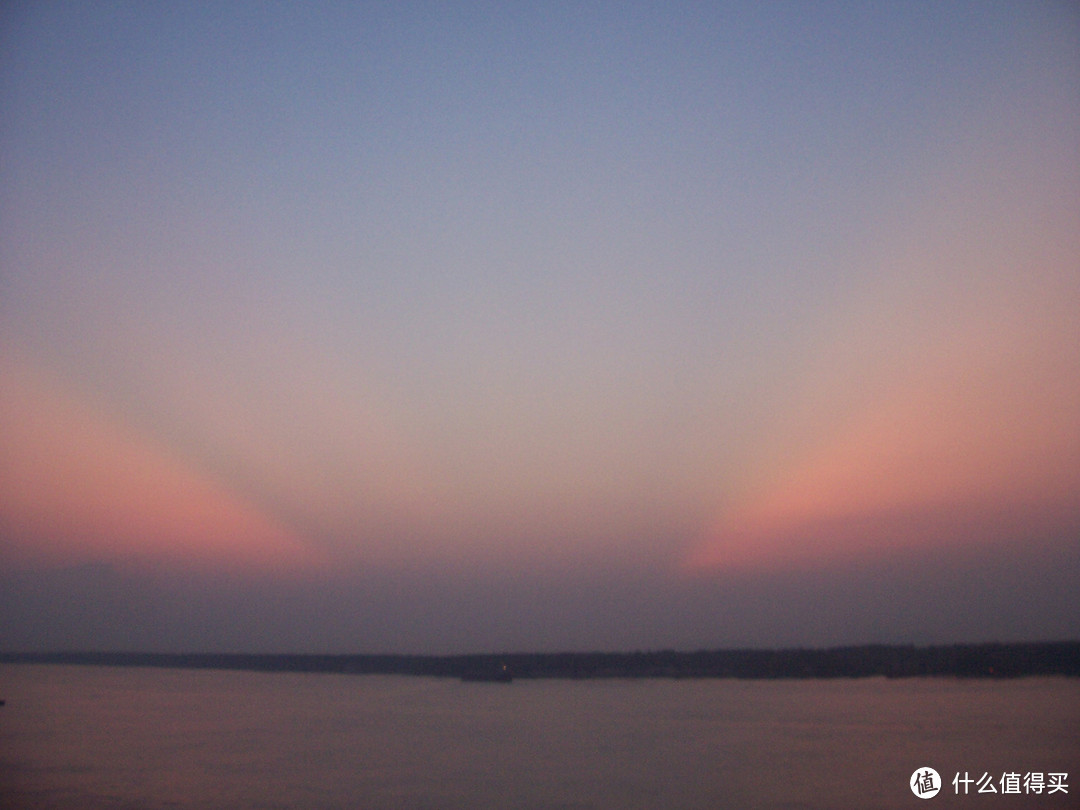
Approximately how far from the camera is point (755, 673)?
3477 inches

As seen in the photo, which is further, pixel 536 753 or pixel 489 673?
pixel 489 673

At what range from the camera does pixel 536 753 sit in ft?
90.1

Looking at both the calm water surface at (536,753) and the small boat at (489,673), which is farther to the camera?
the small boat at (489,673)

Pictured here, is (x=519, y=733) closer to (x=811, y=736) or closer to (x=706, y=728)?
(x=706, y=728)

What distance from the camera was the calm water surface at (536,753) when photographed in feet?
66.1

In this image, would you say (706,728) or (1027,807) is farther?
(706,728)

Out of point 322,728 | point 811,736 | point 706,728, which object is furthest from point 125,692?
point 811,736

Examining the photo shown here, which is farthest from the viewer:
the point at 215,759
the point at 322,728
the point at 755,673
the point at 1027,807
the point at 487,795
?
the point at 755,673

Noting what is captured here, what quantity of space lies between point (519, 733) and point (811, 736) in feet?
33.6

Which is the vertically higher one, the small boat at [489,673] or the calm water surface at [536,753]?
the small boat at [489,673]

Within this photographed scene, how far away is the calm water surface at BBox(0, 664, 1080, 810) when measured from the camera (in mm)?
20156

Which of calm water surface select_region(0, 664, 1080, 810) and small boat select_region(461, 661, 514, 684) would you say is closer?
calm water surface select_region(0, 664, 1080, 810)

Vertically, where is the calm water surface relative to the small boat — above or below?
below

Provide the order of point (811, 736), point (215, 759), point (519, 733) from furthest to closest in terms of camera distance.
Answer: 1. point (519, 733)
2. point (811, 736)
3. point (215, 759)
